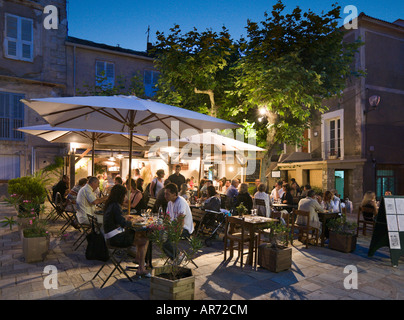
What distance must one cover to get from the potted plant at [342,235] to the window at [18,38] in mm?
16007

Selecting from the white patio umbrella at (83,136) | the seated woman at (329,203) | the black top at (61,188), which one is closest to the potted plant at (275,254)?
the seated woman at (329,203)

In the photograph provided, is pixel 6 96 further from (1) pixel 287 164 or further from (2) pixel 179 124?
(1) pixel 287 164

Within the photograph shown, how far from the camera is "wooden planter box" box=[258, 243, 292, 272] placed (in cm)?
491

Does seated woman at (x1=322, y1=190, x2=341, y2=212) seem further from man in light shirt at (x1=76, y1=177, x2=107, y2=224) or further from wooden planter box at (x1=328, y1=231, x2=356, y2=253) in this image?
man in light shirt at (x1=76, y1=177, x2=107, y2=224)

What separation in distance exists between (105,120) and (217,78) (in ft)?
23.2

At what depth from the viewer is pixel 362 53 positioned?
1517 centimetres

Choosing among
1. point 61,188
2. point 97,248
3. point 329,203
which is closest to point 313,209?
point 329,203

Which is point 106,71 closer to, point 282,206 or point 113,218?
point 282,206

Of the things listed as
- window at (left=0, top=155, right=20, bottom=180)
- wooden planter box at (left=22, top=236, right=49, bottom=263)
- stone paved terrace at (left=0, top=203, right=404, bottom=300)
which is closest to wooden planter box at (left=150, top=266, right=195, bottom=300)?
stone paved terrace at (left=0, top=203, right=404, bottom=300)

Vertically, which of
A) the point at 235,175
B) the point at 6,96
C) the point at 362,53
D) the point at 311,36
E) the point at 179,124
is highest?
the point at 362,53

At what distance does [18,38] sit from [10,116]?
158 inches

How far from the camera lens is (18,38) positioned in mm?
14766

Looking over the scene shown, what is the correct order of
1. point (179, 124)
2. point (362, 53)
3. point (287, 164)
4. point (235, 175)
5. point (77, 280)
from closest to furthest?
point (77, 280) < point (179, 124) < point (235, 175) < point (362, 53) < point (287, 164)
